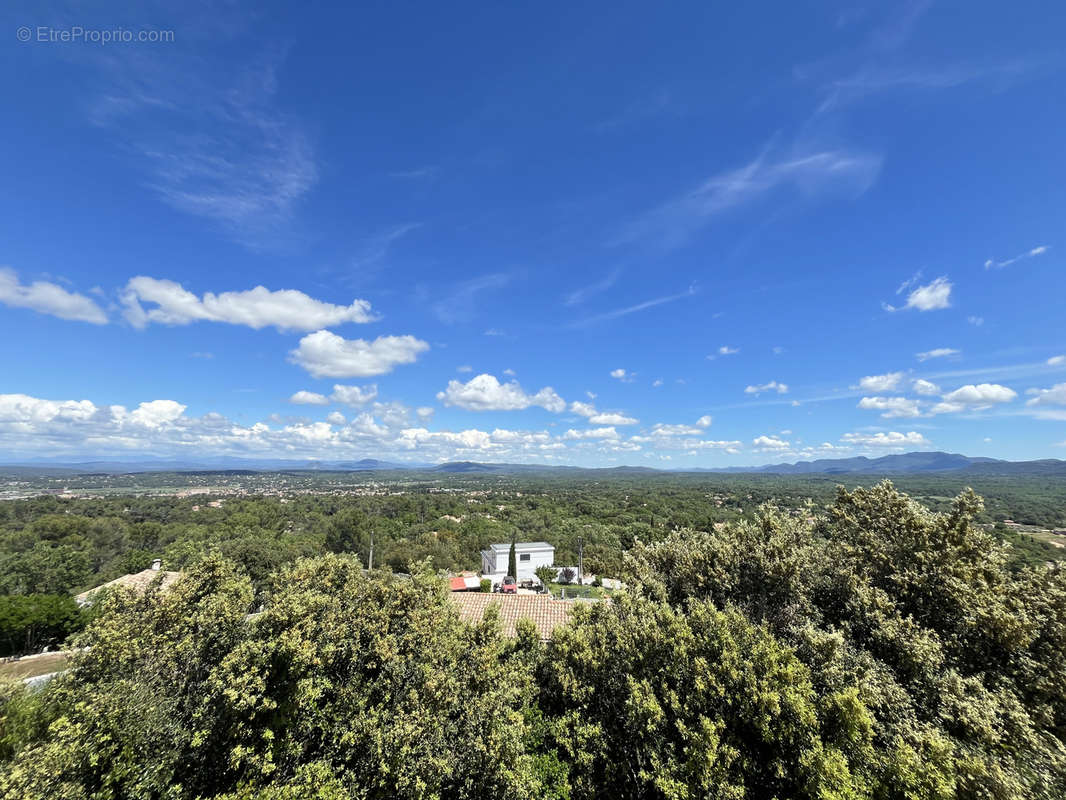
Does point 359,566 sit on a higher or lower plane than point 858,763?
higher

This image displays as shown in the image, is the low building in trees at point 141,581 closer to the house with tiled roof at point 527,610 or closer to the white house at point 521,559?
the house with tiled roof at point 527,610

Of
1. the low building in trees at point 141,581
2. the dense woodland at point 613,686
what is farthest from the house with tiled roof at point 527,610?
the low building in trees at point 141,581

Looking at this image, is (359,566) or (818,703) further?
(359,566)

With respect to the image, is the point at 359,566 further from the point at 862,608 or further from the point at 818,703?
the point at 862,608

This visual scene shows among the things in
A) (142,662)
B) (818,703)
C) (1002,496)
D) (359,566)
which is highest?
(359,566)

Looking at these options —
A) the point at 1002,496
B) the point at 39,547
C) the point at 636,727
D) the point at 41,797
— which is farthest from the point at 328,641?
the point at 1002,496

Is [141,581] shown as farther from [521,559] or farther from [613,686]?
[613,686]
